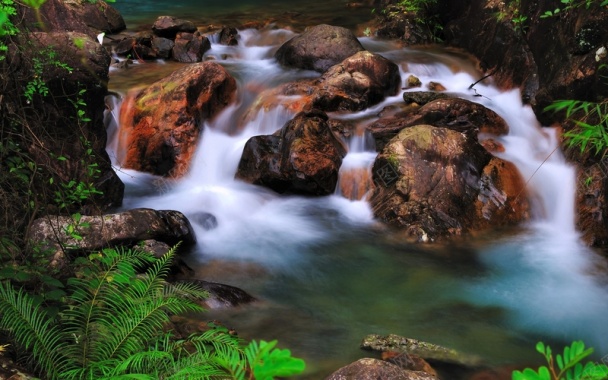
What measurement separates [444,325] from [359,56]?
6267 millimetres

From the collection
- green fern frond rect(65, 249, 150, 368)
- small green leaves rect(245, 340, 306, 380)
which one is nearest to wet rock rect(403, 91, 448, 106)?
green fern frond rect(65, 249, 150, 368)

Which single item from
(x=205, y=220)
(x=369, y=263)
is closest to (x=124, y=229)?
(x=205, y=220)

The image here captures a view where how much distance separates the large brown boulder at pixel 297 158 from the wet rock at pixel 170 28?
5.60m

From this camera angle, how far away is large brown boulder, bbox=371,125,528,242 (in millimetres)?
7605

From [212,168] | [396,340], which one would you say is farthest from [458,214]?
[212,168]

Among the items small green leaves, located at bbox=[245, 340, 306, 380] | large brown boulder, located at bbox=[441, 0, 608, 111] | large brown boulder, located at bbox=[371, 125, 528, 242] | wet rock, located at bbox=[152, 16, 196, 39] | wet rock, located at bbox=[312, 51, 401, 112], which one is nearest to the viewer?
small green leaves, located at bbox=[245, 340, 306, 380]

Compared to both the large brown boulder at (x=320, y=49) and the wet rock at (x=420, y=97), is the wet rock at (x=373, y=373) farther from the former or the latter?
the large brown boulder at (x=320, y=49)

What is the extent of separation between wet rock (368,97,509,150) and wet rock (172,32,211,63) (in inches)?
200

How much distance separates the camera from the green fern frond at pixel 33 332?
3.17 meters

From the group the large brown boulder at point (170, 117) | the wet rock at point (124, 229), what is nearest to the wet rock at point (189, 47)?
the large brown boulder at point (170, 117)

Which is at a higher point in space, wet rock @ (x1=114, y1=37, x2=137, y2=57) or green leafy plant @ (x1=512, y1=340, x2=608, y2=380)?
green leafy plant @ (x1=512, y1=340, x2=608, y2=380)

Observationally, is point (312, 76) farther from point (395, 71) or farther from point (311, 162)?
point (311, 162)

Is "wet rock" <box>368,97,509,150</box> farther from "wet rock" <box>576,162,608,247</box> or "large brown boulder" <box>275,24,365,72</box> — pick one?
"large brown boulder" <box>275,24,365,72</box>

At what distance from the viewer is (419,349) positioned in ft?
16.6
